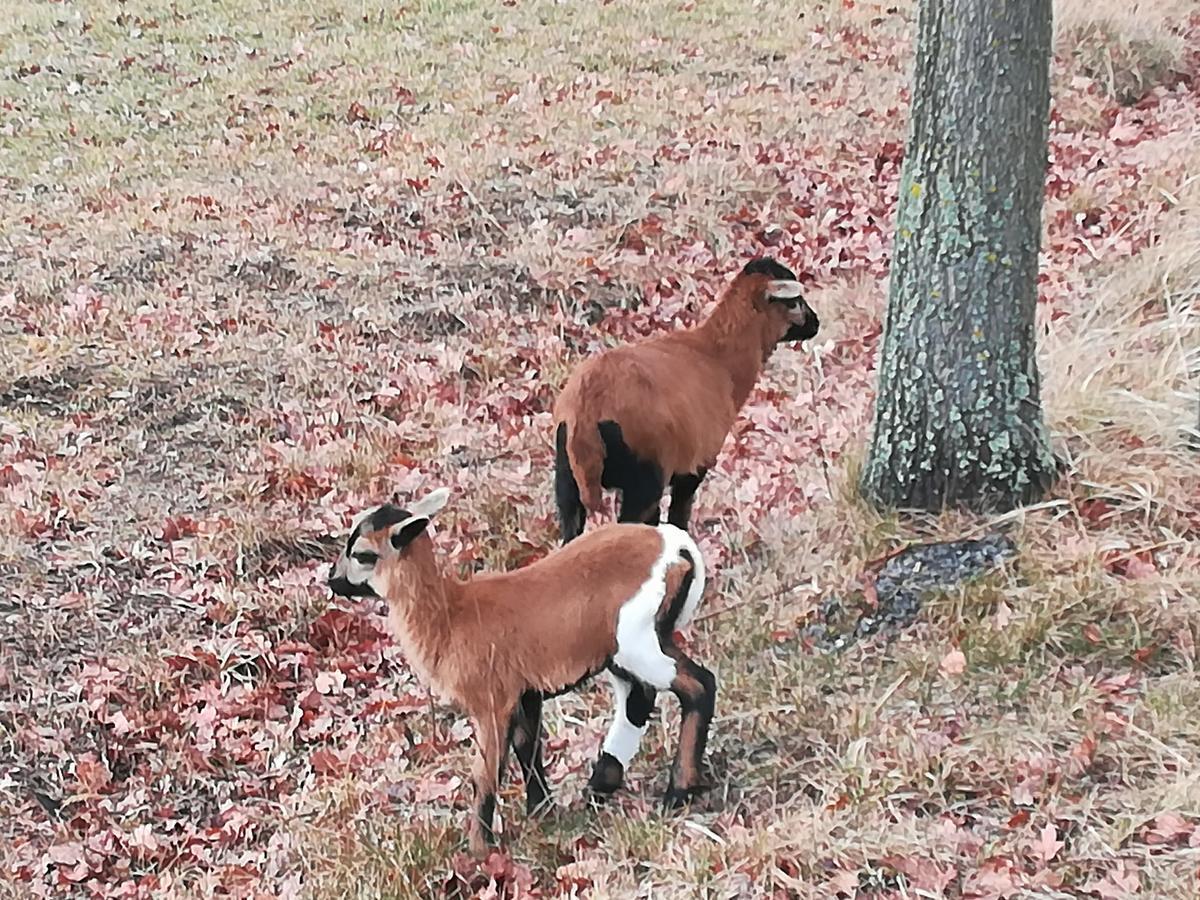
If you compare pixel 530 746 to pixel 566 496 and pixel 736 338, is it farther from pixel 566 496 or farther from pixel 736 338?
pixel 736 338

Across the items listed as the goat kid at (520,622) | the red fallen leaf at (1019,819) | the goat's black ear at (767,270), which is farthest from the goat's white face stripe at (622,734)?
the goat's black ear at (767,270)

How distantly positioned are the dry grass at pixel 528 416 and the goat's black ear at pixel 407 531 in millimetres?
1061

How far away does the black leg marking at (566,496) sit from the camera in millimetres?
5660

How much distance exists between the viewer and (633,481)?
18.6 feet

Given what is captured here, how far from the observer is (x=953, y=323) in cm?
577

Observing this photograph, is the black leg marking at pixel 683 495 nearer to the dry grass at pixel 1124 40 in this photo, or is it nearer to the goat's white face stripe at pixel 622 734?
the goat's white face stripe at pixel 622 734

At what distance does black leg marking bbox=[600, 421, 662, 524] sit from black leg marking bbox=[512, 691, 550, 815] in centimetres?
118

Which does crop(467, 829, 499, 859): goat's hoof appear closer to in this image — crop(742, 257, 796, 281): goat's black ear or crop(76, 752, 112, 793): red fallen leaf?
crop(76, 752, 112, 793): red fallen leaf

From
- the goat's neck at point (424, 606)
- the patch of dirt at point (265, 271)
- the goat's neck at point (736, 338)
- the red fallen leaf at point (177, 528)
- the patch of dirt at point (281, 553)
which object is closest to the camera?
the goat's neck at point (424, 606)

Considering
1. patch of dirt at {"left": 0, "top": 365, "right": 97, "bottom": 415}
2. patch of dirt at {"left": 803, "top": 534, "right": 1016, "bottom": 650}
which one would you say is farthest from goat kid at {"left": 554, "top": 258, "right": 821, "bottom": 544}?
patch of dirt at {"left": 0, "top": 365, "right": 97, "bottom": 415}

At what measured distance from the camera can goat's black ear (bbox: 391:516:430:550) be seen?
4457 millimetres

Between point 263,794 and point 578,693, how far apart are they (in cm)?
132

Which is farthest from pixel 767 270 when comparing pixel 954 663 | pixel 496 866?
pixel 496 866

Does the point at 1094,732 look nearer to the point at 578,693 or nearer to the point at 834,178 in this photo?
the point at 578,693
